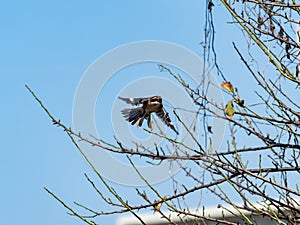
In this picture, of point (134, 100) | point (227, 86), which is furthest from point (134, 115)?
point (227, 86)

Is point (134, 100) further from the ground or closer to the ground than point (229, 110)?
further from the ground

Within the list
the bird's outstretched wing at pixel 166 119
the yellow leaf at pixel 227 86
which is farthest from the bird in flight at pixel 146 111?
Result: the yellow leaf at pixel 227 86

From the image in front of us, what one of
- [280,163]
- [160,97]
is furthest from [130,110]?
[280,163]

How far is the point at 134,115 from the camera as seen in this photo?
158 cm

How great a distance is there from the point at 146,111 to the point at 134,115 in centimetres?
8

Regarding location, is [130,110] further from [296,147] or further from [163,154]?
[296,147]

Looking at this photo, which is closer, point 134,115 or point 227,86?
point 227,86

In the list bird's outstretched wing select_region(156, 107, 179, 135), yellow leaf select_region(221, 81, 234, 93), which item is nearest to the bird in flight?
bird's outstretched wing select_region(156, 107, 179, 135)

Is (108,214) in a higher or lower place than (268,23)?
lower

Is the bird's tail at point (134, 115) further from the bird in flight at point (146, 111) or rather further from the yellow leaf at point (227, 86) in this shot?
the yellow leaf at point (227, 86)

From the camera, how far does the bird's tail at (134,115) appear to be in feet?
5.10

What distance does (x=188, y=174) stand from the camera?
5.34ft

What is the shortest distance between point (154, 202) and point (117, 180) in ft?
0.53

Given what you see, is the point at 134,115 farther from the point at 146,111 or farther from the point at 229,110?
the point at 229,110
